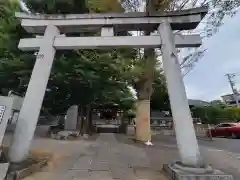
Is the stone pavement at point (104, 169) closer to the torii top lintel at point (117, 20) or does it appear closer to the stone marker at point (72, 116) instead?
the torii top lintel at point (117, 20)

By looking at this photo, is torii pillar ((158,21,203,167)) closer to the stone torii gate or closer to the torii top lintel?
the stone torii gate

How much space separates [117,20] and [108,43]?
79cm

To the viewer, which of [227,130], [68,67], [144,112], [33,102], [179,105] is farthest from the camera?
[227,130]

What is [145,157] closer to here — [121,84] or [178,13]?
[178,13]

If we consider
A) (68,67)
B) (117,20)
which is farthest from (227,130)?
(117,20)

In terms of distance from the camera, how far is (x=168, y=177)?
19.5 ft

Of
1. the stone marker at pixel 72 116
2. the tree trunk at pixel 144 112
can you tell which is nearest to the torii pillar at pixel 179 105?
the tree trunk at pixel 144 112

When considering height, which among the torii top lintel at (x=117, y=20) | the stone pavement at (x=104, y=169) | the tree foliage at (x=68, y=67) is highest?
the tree foliage at (x=68, y=67)

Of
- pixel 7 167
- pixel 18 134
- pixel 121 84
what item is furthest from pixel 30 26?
pixel 121 84

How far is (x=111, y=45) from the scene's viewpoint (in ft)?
22.9

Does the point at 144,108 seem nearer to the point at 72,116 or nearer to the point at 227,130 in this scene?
the point at 72,116

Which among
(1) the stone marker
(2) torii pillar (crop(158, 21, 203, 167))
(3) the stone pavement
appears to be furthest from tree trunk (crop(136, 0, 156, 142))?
(1) the stone marker

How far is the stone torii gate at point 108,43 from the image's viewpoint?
245 inches

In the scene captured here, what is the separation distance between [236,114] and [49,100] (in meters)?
20.6
